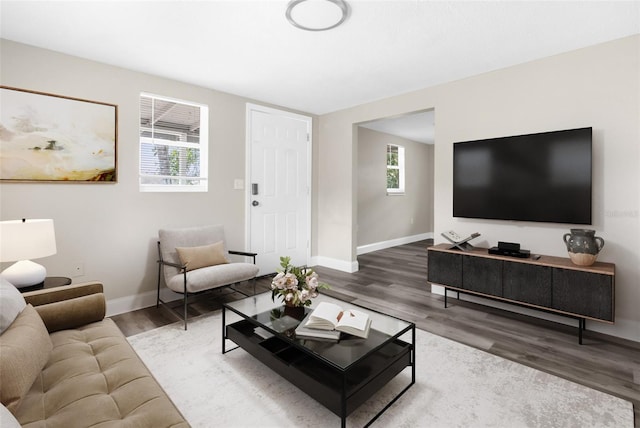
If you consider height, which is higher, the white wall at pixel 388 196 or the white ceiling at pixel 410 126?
the white ceiling at pixel 410 126

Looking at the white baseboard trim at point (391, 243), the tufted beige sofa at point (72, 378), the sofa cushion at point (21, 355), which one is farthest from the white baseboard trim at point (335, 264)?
the sofa cushion at point (21, 355)

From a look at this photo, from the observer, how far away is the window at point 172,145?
348cm

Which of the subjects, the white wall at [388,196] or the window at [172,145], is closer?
the window at [172,145]

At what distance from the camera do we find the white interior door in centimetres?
436

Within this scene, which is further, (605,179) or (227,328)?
(605,179)

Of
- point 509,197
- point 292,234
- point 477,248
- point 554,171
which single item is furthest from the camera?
point 292,234

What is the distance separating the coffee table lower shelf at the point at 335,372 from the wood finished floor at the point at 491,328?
104cm

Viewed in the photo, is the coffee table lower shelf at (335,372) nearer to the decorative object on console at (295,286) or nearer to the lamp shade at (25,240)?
the decorative object on console at (295,286)

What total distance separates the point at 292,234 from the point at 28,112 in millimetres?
3187

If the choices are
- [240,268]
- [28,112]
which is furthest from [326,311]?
[28,112]

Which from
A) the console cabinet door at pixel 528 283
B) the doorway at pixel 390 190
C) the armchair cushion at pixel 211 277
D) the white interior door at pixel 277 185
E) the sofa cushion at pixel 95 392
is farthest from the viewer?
the doorway at pixel 390 190

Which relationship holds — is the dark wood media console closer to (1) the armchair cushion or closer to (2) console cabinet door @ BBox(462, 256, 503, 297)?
(2) console cabinet door @ BBox(462, 256, 503, 297)

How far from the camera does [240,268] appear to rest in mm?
3268

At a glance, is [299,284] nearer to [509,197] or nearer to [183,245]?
[183,245]
